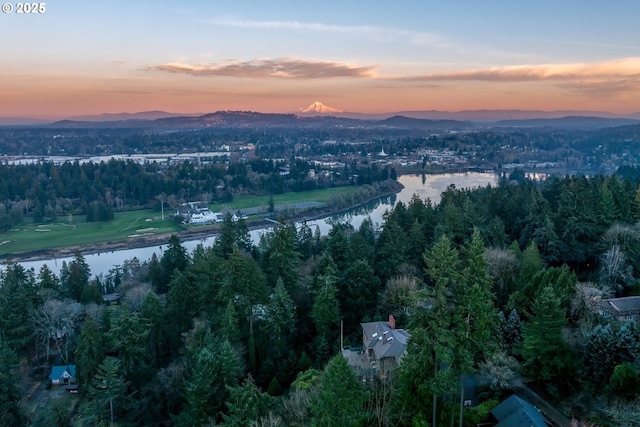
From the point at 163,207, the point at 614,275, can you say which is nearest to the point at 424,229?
the point at 614,275

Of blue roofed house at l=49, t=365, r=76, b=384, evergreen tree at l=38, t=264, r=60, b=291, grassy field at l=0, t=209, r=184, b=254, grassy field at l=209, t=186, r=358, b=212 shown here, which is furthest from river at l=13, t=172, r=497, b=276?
blue roofed house at l=49, t=365, r=76, b=384

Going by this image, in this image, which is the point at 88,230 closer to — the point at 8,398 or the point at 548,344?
the point at 8,398

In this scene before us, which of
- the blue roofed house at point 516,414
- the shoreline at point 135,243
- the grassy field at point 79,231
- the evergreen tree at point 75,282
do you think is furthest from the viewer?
the grassy field at point 79,231

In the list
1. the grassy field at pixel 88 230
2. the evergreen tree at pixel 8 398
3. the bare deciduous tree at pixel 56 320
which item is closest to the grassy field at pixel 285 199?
the grassy field at pixel 88 230

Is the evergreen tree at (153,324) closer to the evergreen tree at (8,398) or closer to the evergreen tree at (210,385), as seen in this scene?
the evergreen tree at (8,398)

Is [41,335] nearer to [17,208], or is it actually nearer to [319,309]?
[319,309]

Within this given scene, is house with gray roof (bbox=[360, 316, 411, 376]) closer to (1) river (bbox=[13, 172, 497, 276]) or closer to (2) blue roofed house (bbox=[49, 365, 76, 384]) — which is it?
(2) blue roofed house (bbox=[49, 365, 76, 384])
